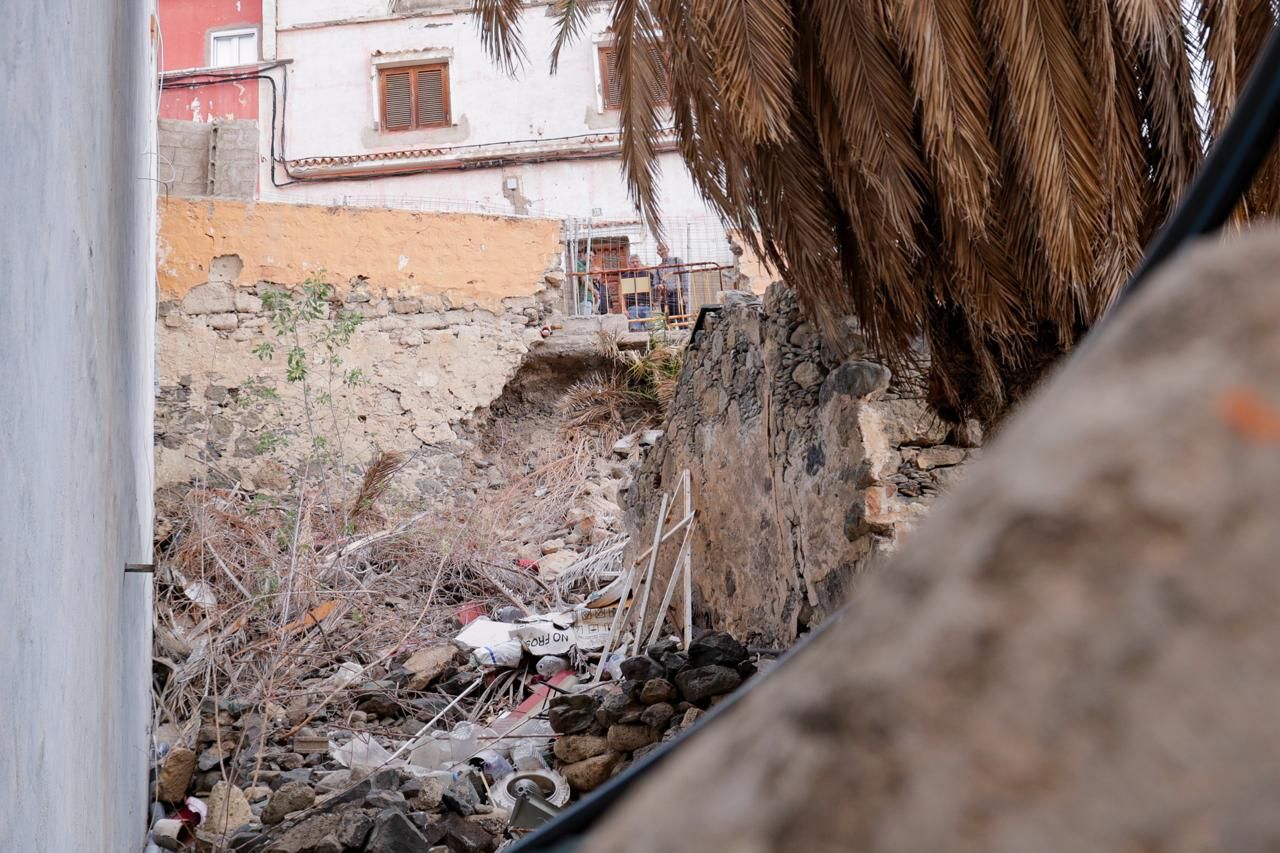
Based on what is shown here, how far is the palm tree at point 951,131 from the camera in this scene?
10.8ft

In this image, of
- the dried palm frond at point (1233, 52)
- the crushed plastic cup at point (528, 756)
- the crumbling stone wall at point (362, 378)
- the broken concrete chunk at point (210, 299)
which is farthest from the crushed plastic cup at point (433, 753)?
the broken concrete chunk at point (210, 299)

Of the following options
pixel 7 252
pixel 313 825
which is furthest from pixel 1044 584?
pixel 313 825

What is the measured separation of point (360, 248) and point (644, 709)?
6.86m

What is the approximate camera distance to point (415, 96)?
16.0m

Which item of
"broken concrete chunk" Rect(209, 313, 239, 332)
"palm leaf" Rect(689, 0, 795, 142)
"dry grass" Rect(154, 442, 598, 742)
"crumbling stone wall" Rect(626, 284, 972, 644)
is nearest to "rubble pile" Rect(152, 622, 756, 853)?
"dry grass" Rect(154, 442, 598, 742)

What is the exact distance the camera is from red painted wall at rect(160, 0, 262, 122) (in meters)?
16.1

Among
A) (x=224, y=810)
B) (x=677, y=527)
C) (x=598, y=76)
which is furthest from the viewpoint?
(x=598, y=76)

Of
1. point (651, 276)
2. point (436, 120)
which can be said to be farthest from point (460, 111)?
point (651, 276)

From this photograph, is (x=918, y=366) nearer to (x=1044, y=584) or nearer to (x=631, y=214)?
(x=1044, y=584)

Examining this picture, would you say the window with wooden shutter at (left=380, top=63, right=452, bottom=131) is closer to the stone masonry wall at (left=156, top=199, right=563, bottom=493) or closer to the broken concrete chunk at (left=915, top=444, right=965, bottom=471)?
the stone masonry wall at (left=156, top=199, right=563, bottom=493)

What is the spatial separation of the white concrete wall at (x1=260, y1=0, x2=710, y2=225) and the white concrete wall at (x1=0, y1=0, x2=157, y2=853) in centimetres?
1171

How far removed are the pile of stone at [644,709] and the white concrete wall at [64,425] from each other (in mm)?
2047

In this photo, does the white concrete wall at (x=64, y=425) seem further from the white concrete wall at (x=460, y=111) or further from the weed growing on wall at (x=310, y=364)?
the white concrete wall at (x=460, y=111)

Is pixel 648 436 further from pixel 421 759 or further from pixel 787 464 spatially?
pixel 787 464
